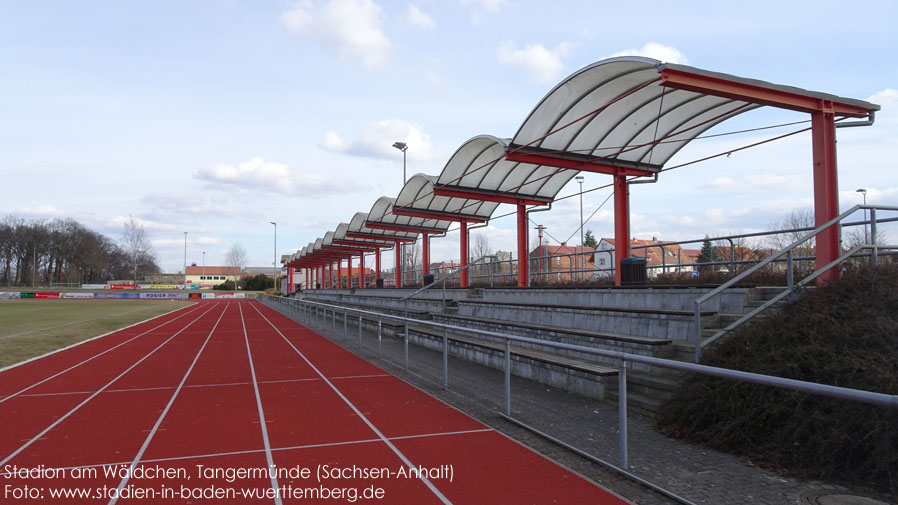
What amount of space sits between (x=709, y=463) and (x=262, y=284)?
97.5m

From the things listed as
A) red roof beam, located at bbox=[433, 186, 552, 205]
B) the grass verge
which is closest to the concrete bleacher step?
the grass verge

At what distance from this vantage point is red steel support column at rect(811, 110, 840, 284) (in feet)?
25.2

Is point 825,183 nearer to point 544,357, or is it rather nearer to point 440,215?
point 544,357

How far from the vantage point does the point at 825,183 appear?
8.01 m

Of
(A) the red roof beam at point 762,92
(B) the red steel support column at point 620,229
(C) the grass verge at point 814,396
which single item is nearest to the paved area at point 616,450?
(C) the grass verge at point 814,396

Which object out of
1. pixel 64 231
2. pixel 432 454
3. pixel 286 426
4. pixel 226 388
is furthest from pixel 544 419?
pixel 64 231

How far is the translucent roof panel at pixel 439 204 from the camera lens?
864 inches

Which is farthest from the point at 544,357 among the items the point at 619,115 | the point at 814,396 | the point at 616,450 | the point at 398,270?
the point at 398,270

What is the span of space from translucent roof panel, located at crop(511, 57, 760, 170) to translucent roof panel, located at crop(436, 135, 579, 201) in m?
2.71

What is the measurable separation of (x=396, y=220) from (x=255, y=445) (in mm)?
23535

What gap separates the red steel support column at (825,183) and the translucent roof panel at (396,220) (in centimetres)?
1944

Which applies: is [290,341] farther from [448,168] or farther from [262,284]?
[262,284]

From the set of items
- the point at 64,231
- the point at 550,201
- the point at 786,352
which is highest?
the point at 64,231

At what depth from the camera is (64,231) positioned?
95.5 metres
